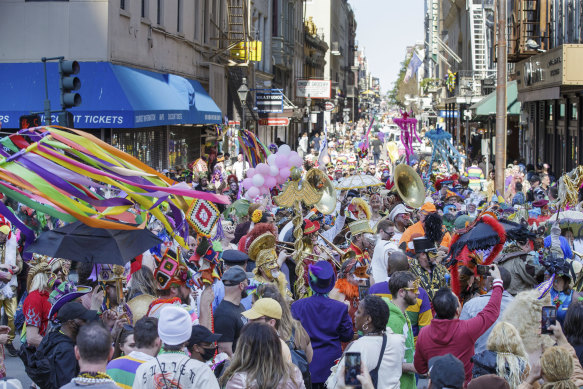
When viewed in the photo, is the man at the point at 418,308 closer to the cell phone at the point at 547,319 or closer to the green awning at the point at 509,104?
the cell phone at the point at 547,319

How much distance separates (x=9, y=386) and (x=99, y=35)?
1479cm

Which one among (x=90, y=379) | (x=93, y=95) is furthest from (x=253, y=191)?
(x=93, y=95)

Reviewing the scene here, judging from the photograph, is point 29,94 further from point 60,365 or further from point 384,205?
point 60,365

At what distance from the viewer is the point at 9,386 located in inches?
185

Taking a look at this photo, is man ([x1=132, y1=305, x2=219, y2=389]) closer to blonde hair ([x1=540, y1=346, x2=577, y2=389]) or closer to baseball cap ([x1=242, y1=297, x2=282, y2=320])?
baseball cap ([x1=242, y1=297, x2=282, y2=320])

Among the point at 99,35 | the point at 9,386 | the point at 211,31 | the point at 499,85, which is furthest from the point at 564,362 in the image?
the point at 211,31

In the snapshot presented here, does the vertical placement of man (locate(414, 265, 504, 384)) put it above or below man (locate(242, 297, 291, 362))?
below

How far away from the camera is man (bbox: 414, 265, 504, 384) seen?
20.1 feet

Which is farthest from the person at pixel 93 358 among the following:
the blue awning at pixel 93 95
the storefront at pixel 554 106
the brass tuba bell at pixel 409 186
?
the storefront at pixel 554 106

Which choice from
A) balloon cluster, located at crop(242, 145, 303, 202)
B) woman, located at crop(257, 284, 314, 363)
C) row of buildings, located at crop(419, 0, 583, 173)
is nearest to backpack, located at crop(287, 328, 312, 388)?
woman, located at crop(257, 284, 314, 363)

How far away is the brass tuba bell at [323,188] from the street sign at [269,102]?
1000 inches

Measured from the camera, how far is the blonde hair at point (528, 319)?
6043mm

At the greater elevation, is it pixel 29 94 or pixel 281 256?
pixel 29 94

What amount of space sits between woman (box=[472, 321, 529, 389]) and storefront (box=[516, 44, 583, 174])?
50.2 feet
